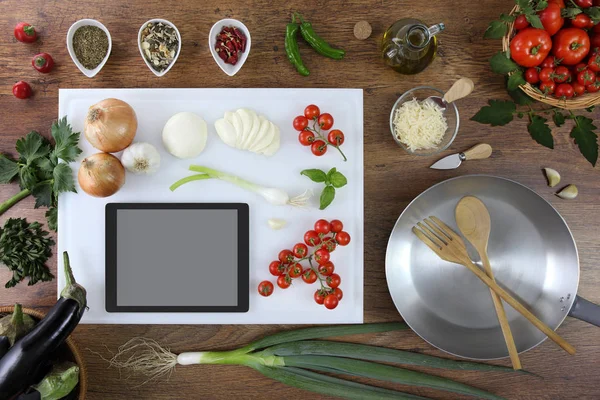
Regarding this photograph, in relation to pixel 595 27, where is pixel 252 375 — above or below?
below

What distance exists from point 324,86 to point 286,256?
0.41 metres

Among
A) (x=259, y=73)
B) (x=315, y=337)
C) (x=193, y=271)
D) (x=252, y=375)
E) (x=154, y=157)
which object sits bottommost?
(x=252, y=375)

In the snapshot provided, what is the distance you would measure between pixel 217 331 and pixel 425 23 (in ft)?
2.90

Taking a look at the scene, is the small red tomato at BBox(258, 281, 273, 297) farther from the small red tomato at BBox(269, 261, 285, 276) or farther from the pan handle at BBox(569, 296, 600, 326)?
the pan handle at BBox(569, 296, 600, 326)

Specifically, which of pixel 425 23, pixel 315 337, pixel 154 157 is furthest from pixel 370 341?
pixel 425 23

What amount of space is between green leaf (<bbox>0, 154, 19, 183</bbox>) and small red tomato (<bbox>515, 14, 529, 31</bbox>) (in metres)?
1.17

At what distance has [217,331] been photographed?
1044 millimetres

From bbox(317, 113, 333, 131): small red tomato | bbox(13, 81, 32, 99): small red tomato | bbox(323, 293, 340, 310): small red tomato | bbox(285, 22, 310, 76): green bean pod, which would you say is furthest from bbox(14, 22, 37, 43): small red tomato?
bbox(323, 293, 340, 310): small red tomato

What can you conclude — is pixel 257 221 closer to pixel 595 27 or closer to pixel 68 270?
pixel 68 270

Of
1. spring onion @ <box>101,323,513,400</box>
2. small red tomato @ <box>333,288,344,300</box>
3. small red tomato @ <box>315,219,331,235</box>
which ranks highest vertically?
small red tomato @ <box>315,219,331,235</box>

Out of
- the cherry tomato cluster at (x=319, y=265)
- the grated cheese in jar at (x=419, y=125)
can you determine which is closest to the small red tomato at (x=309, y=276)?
the cherry tomato cluster at (x=319, y=265)

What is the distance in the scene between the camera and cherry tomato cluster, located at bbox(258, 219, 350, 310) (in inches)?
38.7

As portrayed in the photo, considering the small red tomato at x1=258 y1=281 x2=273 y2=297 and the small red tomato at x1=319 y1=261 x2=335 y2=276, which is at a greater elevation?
the small red tomato at x1=319 y1=261 x2=335 y2=276

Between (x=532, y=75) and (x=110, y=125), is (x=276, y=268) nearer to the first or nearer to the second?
(x=110, y=125)
